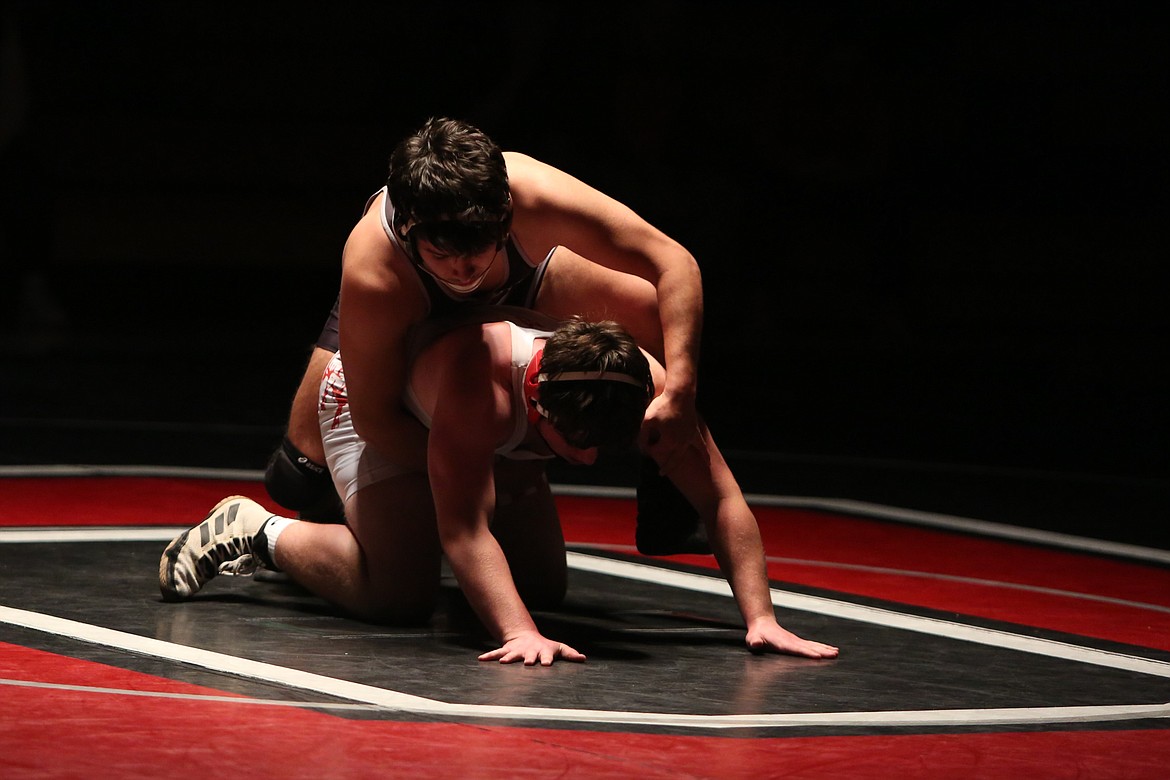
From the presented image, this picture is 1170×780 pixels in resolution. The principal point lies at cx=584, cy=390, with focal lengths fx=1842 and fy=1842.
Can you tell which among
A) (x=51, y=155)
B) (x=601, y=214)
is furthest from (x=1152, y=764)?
(x=51, y=155)

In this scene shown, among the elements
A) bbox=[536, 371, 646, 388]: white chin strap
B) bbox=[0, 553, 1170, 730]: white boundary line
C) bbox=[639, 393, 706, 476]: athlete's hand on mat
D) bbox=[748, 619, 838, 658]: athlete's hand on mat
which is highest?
bbox=[536, 371, 646, 388]: white chin strap

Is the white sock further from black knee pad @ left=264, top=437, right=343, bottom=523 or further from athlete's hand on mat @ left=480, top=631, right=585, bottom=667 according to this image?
athlete's hand on mat @ left=480, top=631, right=585, bottom=667

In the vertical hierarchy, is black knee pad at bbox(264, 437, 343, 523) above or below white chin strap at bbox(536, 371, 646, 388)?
below

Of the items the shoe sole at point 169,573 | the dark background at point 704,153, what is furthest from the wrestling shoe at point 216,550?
the dark background at point 704,153

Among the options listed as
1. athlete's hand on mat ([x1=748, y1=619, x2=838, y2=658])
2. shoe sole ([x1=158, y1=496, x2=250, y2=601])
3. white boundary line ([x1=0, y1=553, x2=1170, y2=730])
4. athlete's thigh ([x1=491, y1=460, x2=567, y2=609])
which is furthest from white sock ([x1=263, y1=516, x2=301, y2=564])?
athlete's hand on mat ([x1=748, y1=619, x2=838, y2=658])

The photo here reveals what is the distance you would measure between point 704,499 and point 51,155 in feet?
24.7

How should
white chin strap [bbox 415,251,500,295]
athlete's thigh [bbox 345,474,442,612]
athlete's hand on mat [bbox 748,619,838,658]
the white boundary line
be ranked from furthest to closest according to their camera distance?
athlete's thigh [bbox 345,474,442,612], athlete's hand on mat [bbox 748,619,838,658], white chin strap [bbox 415,251,500,295], the white boundary line

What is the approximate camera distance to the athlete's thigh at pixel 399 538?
10.8ft

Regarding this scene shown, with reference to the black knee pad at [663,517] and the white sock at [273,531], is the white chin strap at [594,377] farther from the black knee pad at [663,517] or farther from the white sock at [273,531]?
the white sock at [273,531]

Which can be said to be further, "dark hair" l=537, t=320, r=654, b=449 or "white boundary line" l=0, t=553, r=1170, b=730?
"dark hair" l=537, t=320, r=654, b=449

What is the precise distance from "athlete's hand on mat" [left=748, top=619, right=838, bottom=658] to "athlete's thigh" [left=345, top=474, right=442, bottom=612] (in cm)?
60

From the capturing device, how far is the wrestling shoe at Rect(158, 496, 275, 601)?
3352 millimetres

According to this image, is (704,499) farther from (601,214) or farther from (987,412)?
Result: (987,412)

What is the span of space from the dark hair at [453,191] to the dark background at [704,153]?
6.37 metres
